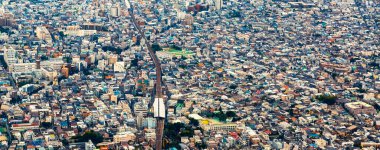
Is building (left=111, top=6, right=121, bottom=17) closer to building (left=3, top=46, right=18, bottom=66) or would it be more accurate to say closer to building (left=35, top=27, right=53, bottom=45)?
building (left=35, top=27, right=53, bottom=45)

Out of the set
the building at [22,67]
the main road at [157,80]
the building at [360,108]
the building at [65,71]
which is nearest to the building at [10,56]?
the building at [22,67]

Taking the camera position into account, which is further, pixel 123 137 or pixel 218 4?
pixel 218 4

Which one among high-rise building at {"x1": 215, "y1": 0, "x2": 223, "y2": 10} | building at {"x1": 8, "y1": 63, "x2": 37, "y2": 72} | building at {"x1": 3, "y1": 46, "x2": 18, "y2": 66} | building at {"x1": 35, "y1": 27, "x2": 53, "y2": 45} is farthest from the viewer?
high-rise building at {"x1": 215, "y1": 0, "x2": 223, "y2": 10}

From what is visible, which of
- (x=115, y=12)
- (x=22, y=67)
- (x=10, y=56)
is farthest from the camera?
(x=115, y=12)

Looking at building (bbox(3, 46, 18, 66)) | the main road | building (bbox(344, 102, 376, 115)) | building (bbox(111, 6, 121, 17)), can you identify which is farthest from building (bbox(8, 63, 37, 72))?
building (bbox(111, 6, 121, 17))

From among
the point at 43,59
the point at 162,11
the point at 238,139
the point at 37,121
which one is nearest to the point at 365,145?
the point at 238,139

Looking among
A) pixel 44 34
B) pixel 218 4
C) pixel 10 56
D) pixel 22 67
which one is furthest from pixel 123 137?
pixel 218 4

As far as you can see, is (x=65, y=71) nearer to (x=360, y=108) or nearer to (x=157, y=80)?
(x=157, y=80)

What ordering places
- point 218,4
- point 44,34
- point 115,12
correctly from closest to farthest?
point 44,34
point 115,12
point 218,4
